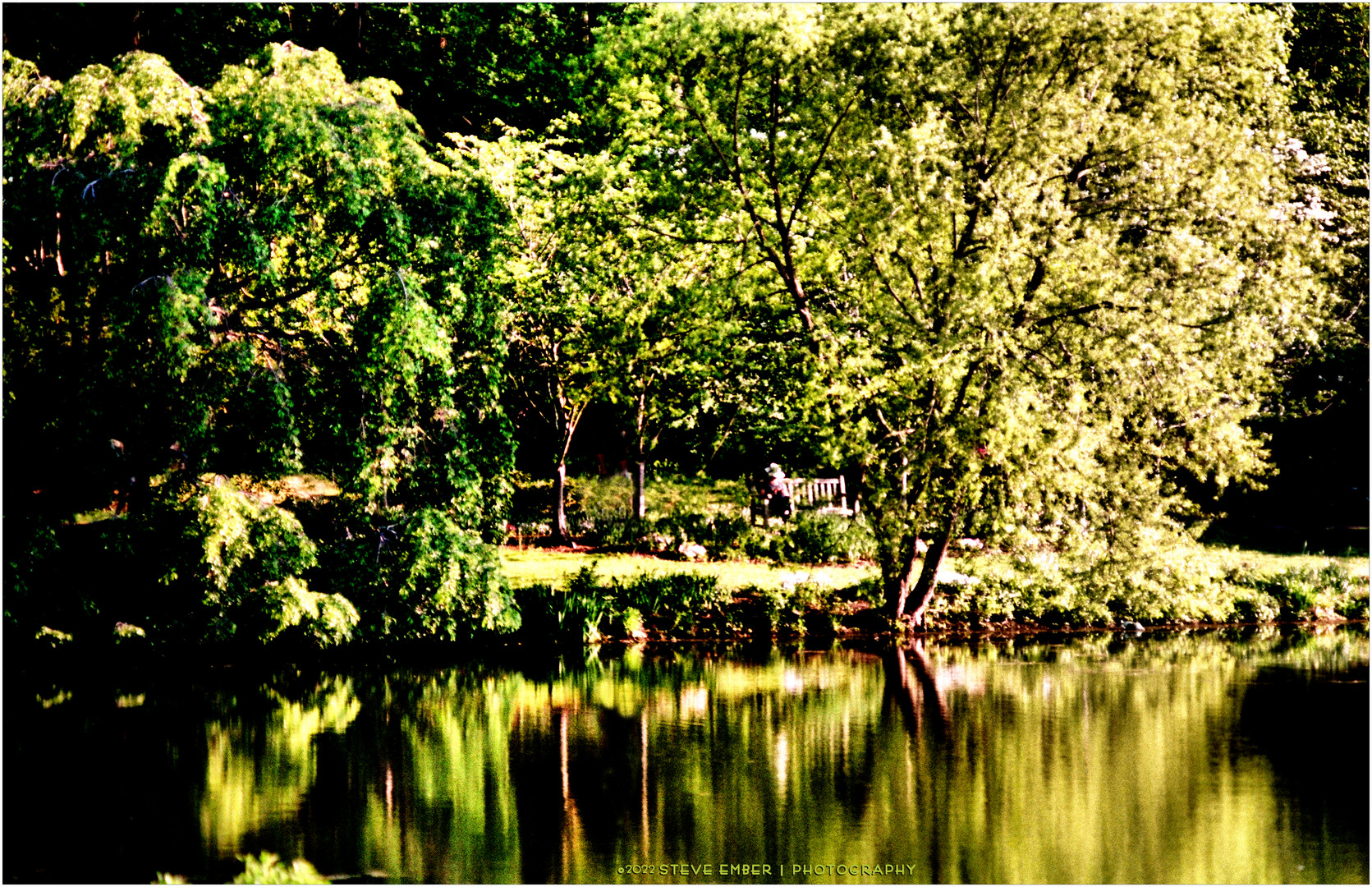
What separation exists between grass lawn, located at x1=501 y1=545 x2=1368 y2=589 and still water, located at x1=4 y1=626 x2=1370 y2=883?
2109 millimetres

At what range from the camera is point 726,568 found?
22.1 m

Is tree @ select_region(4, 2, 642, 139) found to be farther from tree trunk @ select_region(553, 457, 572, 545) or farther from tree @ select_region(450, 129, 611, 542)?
tree trunk @ select_region(553, 457, 572, 545)

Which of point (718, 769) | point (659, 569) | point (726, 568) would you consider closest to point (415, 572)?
point (659, 569)

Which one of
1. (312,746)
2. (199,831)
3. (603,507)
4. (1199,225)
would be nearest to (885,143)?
(1199,225)

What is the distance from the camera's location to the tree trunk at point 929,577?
19.2 meters

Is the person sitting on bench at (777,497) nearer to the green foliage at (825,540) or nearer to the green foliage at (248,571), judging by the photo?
the green foliage at (825,540)

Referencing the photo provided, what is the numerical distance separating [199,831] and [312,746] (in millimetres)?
3102

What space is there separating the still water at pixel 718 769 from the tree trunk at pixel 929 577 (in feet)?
3.75

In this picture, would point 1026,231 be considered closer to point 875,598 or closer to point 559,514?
point 875,598

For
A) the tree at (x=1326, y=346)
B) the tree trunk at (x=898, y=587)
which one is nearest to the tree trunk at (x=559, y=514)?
the tree trunk at (x=898, y=587)

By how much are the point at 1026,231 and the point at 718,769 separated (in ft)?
26.1

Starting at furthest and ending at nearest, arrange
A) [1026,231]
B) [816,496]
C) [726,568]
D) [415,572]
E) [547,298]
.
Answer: [816,496]
[547,298]
[726,568]
[415,572]
[1026,231]

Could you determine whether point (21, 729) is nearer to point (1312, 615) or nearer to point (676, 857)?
point (676, 857)

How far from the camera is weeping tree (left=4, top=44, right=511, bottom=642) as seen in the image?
51.8 ft
